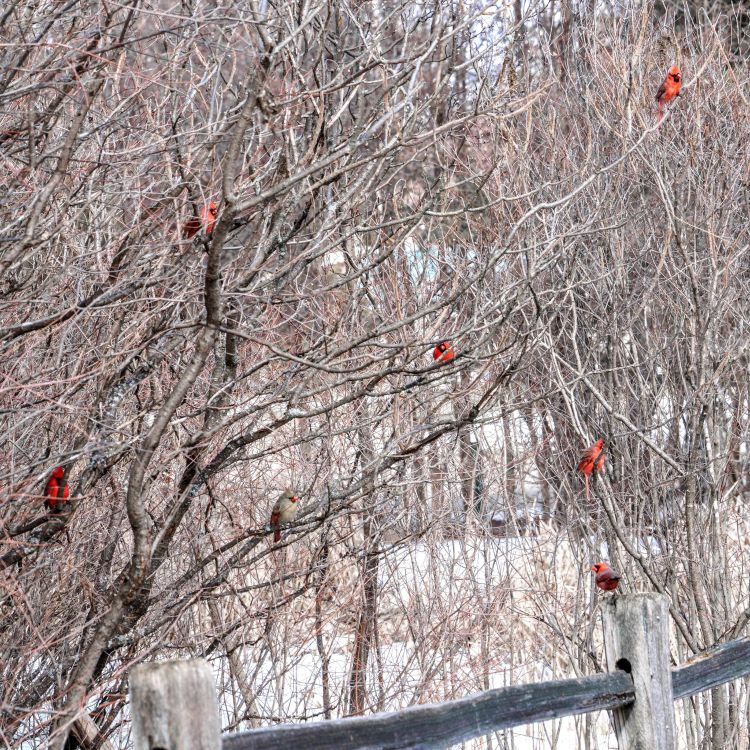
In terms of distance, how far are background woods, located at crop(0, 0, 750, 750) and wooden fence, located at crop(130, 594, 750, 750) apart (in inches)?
47.0

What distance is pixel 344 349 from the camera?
4.20 meters

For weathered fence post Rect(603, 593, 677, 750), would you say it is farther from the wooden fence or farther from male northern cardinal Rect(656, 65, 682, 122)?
male northern cardinal Rect(656, 65, 682, 122)

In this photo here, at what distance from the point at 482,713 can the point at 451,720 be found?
0.16 meters

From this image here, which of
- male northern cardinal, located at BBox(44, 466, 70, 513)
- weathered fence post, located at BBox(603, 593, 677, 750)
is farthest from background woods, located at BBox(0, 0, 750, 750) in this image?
weathered fence post, located at BBox(603, 593, 677, 750)

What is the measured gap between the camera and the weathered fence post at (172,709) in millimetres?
2096

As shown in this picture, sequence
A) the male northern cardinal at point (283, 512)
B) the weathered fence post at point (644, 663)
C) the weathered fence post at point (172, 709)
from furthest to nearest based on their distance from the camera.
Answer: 1. the male northern cardinal at point (283, 512)
2. the weathered fence post at point (644, 663)
3. the weathered fence post at point (172, 709)

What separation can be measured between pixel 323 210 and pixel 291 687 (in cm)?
305

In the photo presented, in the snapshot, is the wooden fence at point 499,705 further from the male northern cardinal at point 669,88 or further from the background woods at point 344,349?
the male northern cardinal at point 669,88

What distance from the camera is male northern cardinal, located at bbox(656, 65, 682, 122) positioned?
6.64 m

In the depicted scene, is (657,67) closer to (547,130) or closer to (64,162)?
(547,130)

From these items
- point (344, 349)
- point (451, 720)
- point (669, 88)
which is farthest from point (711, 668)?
point (669, 88)

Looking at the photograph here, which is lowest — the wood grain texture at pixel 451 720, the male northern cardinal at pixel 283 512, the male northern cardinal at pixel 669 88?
the wood grain texture at pixel 451 720

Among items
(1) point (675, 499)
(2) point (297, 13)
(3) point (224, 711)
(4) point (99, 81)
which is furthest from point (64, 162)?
(1) point (675, 499)

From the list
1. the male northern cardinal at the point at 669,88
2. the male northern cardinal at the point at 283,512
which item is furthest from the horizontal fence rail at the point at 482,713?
the male northern cardinal at the point at 669,88
